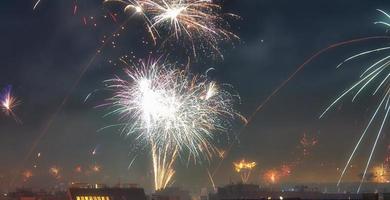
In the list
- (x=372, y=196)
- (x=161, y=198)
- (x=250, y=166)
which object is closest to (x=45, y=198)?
(x=161, y=198)

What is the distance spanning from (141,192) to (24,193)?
193 ft

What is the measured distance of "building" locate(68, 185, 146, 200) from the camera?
97.1 metres

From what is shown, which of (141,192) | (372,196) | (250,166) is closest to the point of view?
(372,196)

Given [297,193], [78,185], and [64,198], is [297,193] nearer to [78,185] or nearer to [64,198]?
[64,198]

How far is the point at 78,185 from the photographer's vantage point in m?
101

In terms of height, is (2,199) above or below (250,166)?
below

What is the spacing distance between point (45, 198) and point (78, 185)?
37750 mm

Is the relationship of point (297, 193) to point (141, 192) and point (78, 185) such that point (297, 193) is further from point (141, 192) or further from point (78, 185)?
point (78, 185)

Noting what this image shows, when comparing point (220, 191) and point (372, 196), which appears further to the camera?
point (220, 191)

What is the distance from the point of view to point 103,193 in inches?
3939

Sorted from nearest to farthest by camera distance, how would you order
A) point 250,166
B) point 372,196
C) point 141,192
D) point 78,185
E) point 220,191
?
point 372,196
point 78,185
point 141,192
point 250,166
point 220,191

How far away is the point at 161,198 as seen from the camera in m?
130

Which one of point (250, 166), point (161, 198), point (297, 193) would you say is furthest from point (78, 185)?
point (297, 193)

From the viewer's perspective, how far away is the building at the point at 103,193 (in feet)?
319
